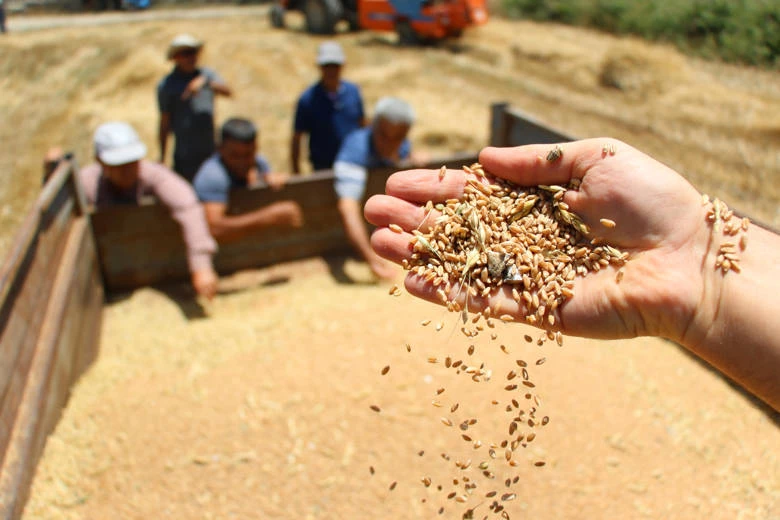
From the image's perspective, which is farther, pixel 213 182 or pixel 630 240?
pixel 213 182

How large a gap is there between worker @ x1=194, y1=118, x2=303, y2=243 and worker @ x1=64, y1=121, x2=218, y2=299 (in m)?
0.13

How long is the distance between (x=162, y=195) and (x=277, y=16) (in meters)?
12.3

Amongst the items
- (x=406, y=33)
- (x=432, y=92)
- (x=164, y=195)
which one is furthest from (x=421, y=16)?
(x=164, y=195)

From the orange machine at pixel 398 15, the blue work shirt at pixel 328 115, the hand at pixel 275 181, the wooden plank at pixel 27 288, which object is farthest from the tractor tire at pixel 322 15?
the wooden plank at pixel 27 288

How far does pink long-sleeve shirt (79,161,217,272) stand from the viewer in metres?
4.91

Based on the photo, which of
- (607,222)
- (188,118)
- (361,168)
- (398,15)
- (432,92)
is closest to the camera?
(607,222)

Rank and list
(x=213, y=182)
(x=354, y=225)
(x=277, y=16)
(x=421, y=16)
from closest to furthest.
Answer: (x=213, y=182)
(x=354, y=225)
(x=421, y=16)
(x=277, y=16)

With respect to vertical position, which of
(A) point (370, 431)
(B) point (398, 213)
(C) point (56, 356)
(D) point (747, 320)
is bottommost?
(A) point (370, 431)

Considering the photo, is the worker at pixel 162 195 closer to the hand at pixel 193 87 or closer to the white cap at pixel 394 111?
the hand at pixel 193 87

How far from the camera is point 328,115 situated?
5766 mm

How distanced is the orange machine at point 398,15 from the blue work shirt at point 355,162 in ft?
31.9

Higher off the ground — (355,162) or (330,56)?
(330,56)

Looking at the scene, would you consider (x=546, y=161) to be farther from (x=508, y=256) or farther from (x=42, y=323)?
(x=42, y=323)

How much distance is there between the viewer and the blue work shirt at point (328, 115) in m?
5.76
